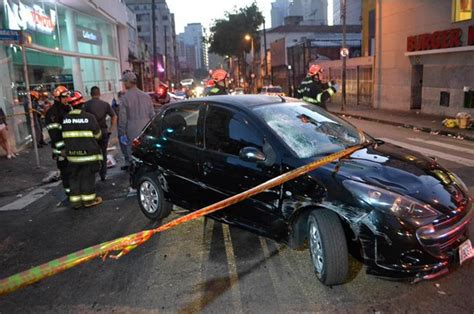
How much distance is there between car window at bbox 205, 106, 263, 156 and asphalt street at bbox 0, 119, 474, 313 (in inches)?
42.5

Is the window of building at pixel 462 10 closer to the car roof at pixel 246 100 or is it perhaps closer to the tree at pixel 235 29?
the car roof at pixel 246 100

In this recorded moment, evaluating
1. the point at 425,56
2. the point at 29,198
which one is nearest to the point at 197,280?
the point at 29,198

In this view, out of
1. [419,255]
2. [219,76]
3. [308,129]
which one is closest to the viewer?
[419,255]

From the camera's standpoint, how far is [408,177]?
3.75 m

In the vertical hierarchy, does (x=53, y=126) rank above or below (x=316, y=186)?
above

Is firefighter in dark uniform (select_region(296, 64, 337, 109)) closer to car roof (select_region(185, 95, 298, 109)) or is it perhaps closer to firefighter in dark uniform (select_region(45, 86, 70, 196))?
car roof (select_region(185, 95, 298, 109))

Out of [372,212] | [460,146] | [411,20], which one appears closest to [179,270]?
[372,212]

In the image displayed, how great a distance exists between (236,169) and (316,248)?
112cm

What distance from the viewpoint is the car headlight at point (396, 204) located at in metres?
3.40

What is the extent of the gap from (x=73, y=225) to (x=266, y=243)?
2714 mm

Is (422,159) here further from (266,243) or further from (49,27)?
(49,27)

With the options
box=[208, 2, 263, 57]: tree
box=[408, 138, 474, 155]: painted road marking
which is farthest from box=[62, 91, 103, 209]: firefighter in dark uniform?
box=[208, 2, 263, 57]: tree

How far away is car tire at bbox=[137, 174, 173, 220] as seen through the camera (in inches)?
223

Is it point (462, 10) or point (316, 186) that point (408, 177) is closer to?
point (316, 186)
